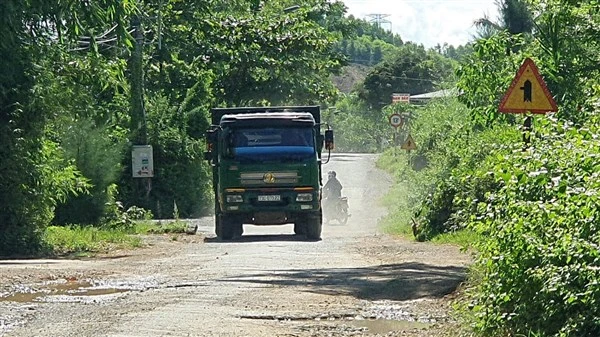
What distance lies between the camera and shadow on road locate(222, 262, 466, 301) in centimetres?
1408

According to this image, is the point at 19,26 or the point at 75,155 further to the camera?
the point at 75,155

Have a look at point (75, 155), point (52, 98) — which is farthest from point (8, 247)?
point (75, 155)

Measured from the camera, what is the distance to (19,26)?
70.8 feet

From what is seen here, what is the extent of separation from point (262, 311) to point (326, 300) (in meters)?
1.28

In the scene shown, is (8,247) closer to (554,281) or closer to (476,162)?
(476,162)

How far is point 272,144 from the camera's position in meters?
26.0

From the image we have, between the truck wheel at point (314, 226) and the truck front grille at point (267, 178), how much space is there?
1.37 m

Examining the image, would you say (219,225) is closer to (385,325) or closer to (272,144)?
(272,144)

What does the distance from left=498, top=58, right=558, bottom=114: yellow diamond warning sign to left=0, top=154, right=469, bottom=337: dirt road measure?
242 cm

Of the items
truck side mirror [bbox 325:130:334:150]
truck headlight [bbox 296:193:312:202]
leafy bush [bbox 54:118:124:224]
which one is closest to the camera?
truck headlight [bbox 296:193:312:202]

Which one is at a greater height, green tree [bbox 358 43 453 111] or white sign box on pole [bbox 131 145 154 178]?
green tree [bbox 358 43 453 111]

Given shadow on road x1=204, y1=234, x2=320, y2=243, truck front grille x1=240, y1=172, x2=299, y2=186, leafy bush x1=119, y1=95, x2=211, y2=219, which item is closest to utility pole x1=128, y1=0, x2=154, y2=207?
leafy bush x1=119, y1=95, x2=211, y2=219

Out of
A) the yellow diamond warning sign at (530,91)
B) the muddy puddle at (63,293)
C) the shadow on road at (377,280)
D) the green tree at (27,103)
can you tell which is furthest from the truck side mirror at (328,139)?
the muddy puddle at (63,293)

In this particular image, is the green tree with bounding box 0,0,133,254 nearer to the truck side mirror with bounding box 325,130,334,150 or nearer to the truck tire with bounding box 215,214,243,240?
the truck tire with bounding box 215,214,243,240
